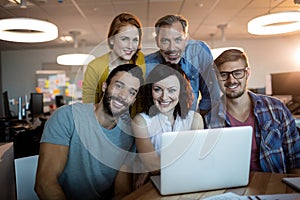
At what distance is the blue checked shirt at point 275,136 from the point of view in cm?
147

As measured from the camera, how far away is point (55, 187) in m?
1.19

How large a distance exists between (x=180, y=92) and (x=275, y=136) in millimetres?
615

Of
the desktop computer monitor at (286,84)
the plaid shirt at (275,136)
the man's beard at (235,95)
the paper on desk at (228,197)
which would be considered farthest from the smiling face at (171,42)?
the desktop computer monitor at (286,84)

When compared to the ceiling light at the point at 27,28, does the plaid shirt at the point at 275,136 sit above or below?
below

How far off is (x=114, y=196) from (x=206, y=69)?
0.88 meters

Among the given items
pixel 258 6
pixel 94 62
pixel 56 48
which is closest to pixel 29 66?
pixel 56 48

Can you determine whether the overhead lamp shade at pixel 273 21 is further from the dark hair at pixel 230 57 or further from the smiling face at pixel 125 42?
the smiling face at pixel 125 42

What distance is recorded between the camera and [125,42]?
135 cm

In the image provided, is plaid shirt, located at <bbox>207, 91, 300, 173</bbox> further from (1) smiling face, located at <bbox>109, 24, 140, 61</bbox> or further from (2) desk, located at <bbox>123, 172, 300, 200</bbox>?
(1) smiling face, located at <bbox>109, 24, 140, 61</bbox>

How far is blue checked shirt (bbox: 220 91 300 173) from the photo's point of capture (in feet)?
4.81

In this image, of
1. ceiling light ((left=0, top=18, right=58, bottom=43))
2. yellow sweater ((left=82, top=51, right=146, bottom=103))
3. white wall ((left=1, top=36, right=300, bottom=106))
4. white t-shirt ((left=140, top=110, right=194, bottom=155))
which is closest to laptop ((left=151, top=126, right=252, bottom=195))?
white t-shirt ((left=140, top=110, right=194, bottom=155))

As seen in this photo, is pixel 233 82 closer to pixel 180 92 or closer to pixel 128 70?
pixel 180 92

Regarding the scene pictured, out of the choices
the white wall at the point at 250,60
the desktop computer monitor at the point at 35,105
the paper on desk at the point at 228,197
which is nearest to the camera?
the paper on desk at the point at 228,197

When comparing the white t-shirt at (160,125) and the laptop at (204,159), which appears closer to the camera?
the laptop at (204,159)
